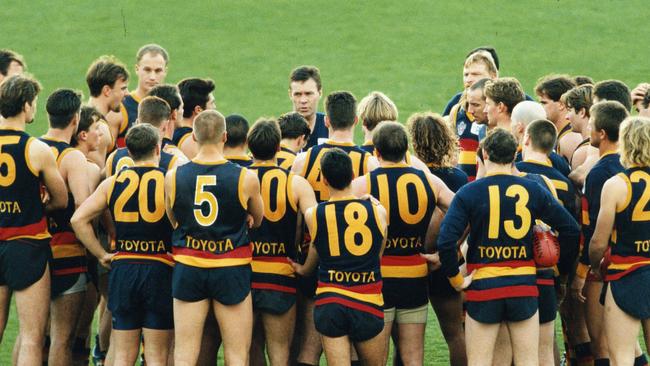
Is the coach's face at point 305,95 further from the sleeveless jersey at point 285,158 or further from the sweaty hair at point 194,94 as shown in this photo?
the sleeveless jersey at point 285,158

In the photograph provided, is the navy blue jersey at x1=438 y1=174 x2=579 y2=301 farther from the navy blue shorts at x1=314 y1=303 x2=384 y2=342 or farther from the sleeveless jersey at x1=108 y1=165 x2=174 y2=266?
the sleeveless jersey at x1=108 y1=165 x2=174 y2=266

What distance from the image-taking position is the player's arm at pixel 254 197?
6973mm

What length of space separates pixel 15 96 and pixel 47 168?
23.3 inches

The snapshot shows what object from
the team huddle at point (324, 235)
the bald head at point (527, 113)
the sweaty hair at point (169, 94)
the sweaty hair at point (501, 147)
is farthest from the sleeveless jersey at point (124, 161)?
the bald head at point (527, 113)

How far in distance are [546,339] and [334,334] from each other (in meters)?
1.51

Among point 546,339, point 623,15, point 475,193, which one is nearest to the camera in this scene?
point 475,193

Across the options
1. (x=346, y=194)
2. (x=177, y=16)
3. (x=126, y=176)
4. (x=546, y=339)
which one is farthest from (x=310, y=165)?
(x=177, y=16)

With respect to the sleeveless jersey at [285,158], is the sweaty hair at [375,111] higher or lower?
higher

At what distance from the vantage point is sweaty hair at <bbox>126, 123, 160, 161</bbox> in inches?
281

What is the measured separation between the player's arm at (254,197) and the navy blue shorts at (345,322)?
72 cm

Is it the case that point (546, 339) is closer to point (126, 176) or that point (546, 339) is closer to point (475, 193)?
point (475, 193)

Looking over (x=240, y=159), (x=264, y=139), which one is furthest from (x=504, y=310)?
(x=240, y=159)

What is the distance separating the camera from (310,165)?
7770 mm

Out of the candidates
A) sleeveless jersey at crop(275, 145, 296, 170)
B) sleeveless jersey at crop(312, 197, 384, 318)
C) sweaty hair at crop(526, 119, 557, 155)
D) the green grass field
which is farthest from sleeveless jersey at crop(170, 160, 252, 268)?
the green grass field
